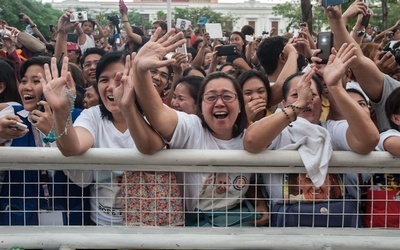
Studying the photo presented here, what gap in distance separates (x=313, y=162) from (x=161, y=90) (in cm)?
208

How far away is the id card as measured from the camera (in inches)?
117

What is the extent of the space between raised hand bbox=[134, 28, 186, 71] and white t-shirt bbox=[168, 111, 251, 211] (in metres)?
0.37

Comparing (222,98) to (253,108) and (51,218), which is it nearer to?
(253,108)

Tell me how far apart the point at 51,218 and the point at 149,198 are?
540mm

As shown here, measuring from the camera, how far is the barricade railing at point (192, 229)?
2.74 m

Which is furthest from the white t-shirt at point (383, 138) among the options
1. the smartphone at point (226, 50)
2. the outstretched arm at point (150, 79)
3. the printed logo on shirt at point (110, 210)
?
the smartphone at point (226, 50)

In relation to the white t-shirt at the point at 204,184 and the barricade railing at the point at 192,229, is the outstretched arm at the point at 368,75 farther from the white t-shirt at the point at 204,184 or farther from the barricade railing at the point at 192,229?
the white t-shirt at the point at 204,184

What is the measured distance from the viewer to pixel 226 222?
2914mm

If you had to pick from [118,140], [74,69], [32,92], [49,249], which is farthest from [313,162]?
[74,69]

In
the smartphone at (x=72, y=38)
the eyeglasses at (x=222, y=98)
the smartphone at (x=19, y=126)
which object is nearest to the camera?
the smartphone at (x=19, y=126)

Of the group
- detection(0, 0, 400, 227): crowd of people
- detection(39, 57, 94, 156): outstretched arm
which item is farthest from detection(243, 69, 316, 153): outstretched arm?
detection(39, 57, 94, 156): outstretched arm

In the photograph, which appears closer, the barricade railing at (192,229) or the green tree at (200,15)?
the barricade railing at (192,229)

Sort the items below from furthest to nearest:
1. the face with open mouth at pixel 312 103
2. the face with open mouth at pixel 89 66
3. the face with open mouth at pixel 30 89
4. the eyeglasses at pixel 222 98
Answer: the face with open mouth at pixel 89 66 → the face with open mouth at pixel 30 89 → the face with open mouth at pixel 312 103 → the eyeglasses at pixel 222 98

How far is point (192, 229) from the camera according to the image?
2812 millimetres
